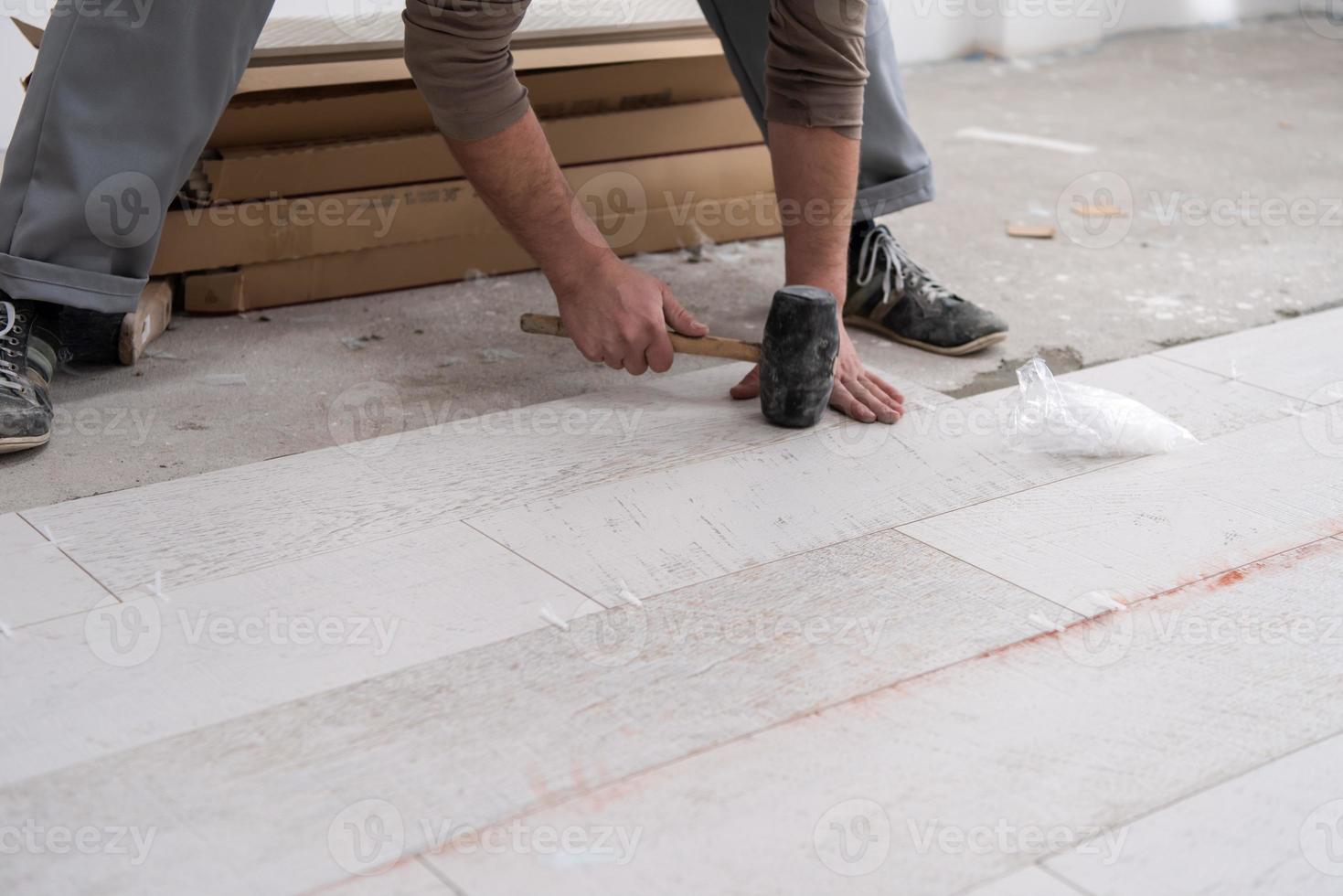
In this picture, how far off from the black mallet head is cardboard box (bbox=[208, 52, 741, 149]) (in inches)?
37.5

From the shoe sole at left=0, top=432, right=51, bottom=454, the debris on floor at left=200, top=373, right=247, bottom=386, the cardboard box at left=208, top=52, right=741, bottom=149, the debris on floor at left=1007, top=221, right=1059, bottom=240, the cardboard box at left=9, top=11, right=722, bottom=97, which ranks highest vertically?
the cardboard box at left=9, top=11, right=722, bottom=97

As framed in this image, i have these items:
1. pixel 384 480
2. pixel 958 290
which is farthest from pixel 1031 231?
pixel 384 480

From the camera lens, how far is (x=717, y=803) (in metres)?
1.04

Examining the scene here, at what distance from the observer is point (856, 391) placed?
72.2 inches

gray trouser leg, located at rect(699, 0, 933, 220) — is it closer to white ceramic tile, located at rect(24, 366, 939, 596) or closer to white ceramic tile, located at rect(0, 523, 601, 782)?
white ceramic tile, located at rect(24, 366, 939, 596)

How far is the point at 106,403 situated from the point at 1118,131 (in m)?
2.91

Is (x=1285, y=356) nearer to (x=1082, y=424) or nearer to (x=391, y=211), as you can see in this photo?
(x=1082, y=424)

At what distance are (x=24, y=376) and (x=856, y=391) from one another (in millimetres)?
1144

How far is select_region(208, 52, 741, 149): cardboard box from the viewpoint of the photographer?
224 centimetres

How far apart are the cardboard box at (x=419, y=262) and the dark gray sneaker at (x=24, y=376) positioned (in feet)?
1.35

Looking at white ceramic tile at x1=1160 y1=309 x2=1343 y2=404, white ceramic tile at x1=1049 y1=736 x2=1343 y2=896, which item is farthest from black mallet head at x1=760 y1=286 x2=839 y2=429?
white ceramic tile at x1=1049 y1=736 x2=1343 y2=896

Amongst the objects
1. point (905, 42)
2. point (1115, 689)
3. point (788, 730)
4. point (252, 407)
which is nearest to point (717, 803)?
point (788, 730)

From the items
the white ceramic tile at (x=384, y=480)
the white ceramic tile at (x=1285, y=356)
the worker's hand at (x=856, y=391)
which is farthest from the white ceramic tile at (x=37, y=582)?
the white ceramic tile at (x=1285, y=356)

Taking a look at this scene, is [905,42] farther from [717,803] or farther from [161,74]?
[717,803]
